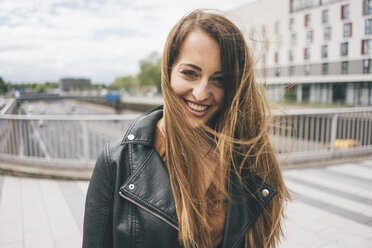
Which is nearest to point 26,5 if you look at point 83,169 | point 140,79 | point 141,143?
point 83,169

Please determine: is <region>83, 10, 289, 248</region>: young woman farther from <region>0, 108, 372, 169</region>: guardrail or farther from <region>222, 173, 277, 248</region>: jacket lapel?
<region>0, 108, 372, 169</region>: guardrail

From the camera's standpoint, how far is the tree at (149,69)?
220ft

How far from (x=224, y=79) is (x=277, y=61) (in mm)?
44624

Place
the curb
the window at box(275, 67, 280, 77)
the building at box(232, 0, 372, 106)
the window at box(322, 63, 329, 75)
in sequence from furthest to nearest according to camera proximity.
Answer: the window at box(275, 67, 280, 77) → the window at box(322, 63, 329, 75) → the building at box(232, 0, 372, 106) → the curb

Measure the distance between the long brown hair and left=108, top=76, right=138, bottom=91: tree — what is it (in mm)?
99737

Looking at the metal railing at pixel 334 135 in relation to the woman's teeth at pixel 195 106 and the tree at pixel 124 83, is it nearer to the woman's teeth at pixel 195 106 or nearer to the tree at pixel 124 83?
the woman's teeth at pixel 195 106

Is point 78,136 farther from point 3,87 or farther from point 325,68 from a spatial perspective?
point 325,68

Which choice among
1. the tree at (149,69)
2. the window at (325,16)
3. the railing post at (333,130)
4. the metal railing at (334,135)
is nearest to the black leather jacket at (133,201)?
the metal railing at (334,135)

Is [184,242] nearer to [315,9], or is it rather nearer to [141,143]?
[141,143]

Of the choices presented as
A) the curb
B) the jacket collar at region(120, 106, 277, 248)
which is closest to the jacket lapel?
the jacket collar at region(120, 106, 277, 248)

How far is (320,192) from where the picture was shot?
4.22 m

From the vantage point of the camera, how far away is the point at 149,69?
67688 mm

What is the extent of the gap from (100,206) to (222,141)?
0.59 metres

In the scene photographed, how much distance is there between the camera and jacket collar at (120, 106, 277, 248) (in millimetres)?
1001
